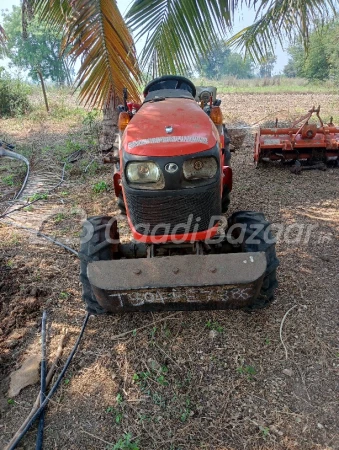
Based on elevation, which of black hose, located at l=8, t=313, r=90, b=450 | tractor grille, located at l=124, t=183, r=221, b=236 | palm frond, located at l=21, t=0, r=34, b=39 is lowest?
black hose, located at l=8, t=313, r=90, b=450

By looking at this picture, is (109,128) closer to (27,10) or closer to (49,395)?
(27,10)

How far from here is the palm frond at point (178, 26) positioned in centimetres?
354

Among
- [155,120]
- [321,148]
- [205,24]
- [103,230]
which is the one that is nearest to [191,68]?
[205,24]

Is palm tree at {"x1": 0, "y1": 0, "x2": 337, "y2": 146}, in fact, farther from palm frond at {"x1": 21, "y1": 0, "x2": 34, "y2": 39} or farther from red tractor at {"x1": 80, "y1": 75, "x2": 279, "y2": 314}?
red tractor at {"x1": 80, "y1": 75, "x2": 279, "y2": 314}

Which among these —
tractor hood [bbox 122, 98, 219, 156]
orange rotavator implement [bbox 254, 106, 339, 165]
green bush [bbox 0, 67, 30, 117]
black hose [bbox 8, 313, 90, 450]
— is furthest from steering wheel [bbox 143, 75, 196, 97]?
green bush [bbox 0, 67, 30, 117]

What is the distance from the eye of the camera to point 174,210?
2.52 metres

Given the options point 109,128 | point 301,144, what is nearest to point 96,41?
point 109,128

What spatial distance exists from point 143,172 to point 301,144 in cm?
392

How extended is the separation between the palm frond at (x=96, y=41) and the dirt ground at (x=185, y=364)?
5.68ft

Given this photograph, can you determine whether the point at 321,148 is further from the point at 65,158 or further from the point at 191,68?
the point at 65,158

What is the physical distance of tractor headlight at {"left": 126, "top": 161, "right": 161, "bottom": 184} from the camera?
7.97 ft

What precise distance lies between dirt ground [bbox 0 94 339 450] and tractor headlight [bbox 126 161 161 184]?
110 centimetres

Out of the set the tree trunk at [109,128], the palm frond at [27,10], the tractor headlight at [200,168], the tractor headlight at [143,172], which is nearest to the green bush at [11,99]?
the tree trunk at [109,128]

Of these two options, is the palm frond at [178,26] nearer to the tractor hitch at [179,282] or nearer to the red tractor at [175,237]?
the red tractor at [175,237]
